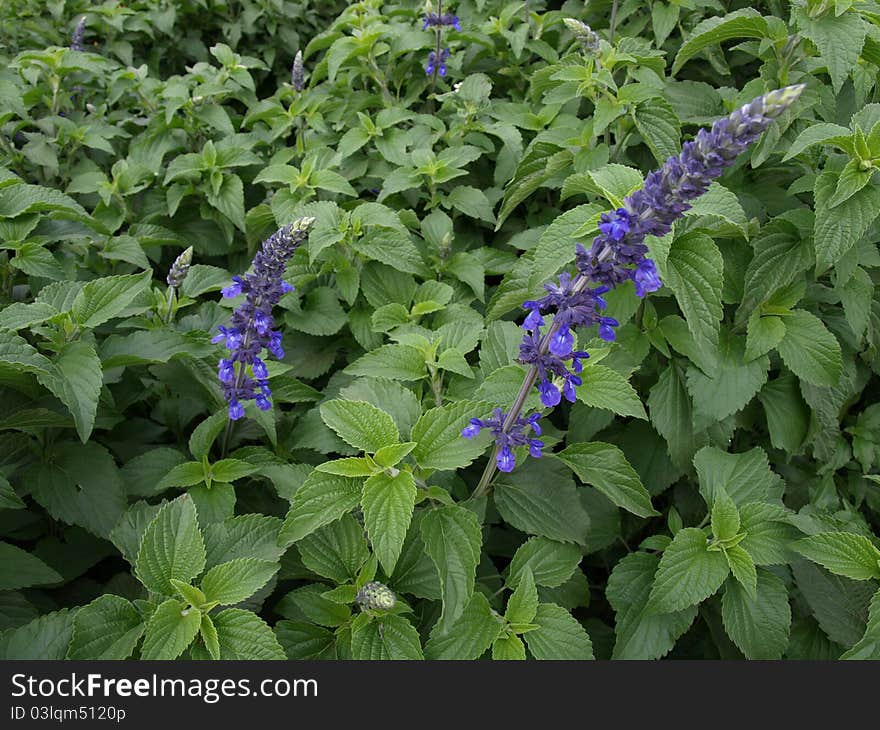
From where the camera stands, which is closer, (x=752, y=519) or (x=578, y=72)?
(x=752, y=519)

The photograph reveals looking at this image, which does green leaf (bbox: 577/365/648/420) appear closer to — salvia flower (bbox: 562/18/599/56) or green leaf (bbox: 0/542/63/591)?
salvia flower (bbox: 562/18/599/56)

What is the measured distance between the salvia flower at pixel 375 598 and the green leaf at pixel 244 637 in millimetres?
271

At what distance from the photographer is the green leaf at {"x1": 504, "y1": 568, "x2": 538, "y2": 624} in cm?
212

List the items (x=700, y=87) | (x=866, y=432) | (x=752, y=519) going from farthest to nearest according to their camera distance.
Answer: (x=700, y=87) → (x=866, y=432) → (x=752, y=519)

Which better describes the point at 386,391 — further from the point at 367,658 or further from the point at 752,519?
the point at 752,519

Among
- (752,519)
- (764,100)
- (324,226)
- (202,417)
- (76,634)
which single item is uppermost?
(764,100)

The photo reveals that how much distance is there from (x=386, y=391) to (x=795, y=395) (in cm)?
171

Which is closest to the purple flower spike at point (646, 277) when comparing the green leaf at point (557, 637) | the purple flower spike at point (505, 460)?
the purple flower spike at point (505, 460)

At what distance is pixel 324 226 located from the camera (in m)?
3.02

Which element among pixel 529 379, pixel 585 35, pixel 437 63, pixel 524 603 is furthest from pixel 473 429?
pixel 437 63

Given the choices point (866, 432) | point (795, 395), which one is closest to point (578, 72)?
point (795, 395)

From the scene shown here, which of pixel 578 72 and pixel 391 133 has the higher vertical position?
pixel 578 72

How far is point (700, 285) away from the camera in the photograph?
7.51 feet

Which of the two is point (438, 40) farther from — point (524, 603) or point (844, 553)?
point (844, 553)
